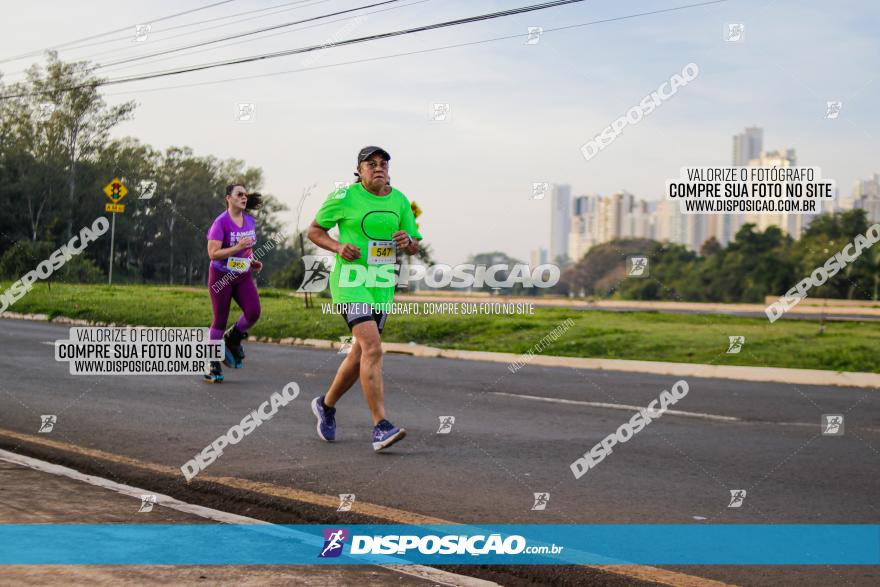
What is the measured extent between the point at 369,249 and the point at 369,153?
650 mm

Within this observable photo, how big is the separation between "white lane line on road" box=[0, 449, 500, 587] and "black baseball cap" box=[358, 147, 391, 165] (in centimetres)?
263

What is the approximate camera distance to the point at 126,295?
1109 inches

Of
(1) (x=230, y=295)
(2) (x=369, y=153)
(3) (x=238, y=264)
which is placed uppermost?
(2) (x=369, y=153)

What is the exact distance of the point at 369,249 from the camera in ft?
22.4

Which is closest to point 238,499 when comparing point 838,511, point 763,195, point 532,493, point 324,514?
point 324,514

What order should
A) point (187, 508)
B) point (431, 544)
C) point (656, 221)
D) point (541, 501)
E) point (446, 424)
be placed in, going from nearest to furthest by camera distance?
point (431, 544)
point (187, 508)
point (541, 501)
point (446, 424)
point (656, 221)

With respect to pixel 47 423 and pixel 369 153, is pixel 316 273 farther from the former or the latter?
pixel 369 153

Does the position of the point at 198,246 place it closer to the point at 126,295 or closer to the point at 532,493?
the point at 126,295

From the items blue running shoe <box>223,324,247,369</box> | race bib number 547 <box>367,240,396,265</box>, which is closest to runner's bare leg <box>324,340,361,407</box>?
race bib number 547 <box>367,240,396,265</box>

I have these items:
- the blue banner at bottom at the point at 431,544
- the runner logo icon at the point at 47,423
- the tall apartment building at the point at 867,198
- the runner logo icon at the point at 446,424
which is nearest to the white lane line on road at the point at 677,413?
the runner logo icon at the point at 446,424

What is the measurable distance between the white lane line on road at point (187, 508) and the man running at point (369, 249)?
6.31 feet

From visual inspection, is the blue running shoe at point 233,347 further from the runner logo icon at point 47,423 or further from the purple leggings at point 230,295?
the runner logo icon at point 47,423

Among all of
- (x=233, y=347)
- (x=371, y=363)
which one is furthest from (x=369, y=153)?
(x=233, y=347)

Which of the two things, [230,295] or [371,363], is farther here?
[230,295]
